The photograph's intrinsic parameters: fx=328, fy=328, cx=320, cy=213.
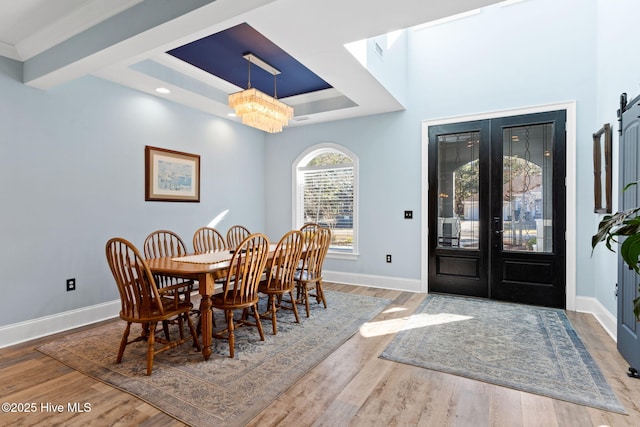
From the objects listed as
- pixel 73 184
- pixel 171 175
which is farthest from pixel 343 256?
pixel 73 184

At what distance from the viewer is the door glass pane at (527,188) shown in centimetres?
394

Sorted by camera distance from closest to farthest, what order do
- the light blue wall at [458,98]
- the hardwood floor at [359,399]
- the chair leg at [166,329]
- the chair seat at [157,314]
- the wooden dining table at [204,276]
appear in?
the hardwood floor at [359,399]
the chair seat at [157,314]
the wooden dining table at [204,276]
the chair leg at [166,329]
the light blue wall at [458,98]

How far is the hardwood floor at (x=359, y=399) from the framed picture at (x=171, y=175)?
→ 208cm

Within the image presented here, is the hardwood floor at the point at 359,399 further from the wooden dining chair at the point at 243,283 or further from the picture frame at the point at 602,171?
the picture frame at the point at 602,171

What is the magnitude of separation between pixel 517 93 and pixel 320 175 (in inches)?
118

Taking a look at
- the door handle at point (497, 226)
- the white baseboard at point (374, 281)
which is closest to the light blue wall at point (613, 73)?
the door handle at point (497, 226)

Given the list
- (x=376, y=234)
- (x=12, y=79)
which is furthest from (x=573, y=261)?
(x=12, y=79)

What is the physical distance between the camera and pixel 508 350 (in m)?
2.73

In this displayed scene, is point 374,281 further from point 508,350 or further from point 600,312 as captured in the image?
point 600,312

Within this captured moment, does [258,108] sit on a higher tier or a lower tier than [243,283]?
higher

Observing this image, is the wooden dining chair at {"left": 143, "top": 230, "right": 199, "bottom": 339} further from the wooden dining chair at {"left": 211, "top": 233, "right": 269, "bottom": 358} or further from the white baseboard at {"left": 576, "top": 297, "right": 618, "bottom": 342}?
the white baseboard at {"left": 576, "top": 297, "right": 618, "bottom": 342}

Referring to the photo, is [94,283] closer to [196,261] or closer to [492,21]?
[196,261]

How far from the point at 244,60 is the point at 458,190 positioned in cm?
315

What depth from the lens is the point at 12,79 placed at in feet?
9.78
